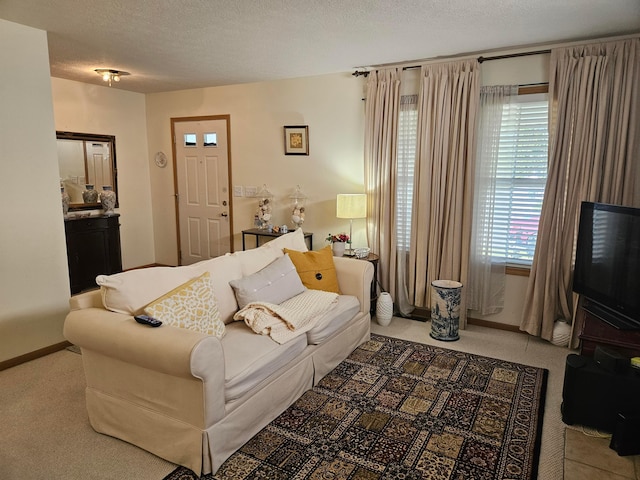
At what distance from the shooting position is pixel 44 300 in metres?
3.46

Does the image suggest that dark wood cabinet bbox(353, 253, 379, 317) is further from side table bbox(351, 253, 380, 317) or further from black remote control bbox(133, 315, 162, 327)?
black remote control bbox(133, 315, 162, 327)

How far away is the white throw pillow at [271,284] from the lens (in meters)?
2.87

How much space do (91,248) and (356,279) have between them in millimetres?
3188

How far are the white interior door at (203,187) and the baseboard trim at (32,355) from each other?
2357 mm

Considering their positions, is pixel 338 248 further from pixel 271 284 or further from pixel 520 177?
pixel 520 177

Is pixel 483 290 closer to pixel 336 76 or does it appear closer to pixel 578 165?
pixel 578 165

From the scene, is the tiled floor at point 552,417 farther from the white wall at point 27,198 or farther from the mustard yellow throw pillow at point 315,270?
the white wall at point 27,198

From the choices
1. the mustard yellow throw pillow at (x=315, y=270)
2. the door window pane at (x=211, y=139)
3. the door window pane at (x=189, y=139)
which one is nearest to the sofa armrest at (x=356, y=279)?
the mustard yellow throw pillow at (x=315, y=270)

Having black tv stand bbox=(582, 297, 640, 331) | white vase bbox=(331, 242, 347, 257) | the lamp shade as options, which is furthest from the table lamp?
black tv stand bbox=(582, 297, 640, 331)

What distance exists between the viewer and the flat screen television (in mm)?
2686

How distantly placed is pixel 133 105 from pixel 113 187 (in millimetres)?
1146

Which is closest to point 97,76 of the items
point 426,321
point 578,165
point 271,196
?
point 271,196

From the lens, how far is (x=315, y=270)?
345cm

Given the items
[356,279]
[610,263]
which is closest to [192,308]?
[356,279]
